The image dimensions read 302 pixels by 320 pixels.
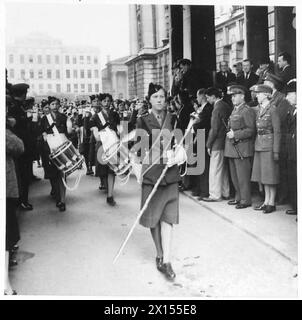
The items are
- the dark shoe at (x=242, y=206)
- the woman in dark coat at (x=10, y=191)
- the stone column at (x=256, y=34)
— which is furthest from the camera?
the stone column at (x=256, y=34)

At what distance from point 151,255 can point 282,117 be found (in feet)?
7.75

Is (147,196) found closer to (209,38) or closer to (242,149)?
(242,149)

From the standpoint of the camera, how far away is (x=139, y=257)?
4.66m

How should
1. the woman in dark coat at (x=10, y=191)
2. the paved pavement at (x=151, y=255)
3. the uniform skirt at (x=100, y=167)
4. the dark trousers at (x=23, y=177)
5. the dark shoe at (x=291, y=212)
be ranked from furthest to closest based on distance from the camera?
the uniform skirt at (x=100, y=167) → the dark trousers at (x=23, y=177) → the dark shoe at (x=291, y=212) → the woman in dark coat at (x=10, y=191) → the paved pavement at (x=151, y=255)

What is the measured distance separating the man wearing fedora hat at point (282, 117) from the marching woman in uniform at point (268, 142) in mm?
61

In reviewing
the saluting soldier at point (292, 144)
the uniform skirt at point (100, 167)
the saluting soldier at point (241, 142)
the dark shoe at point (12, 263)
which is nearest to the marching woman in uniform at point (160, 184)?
the dark shoe at point (12, 263)

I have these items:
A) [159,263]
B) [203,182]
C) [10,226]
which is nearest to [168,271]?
[159,263]

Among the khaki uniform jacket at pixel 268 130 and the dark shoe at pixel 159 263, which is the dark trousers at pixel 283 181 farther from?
the dark shoe at pixel 159 263

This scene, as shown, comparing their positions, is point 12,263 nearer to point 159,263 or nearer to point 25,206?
point 159,263

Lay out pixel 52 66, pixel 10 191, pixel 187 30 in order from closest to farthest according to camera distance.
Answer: pixel 10 191 < pixel 52 66 < pixel 187 30

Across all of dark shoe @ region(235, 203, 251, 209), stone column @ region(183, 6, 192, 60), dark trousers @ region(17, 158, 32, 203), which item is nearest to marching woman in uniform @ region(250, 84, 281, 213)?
dark shoe @ region(235, 203, 251, 209)

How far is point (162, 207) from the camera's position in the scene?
169 inches

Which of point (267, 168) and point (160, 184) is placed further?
point (267, 168)

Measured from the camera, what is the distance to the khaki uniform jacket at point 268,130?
5.64 metres
